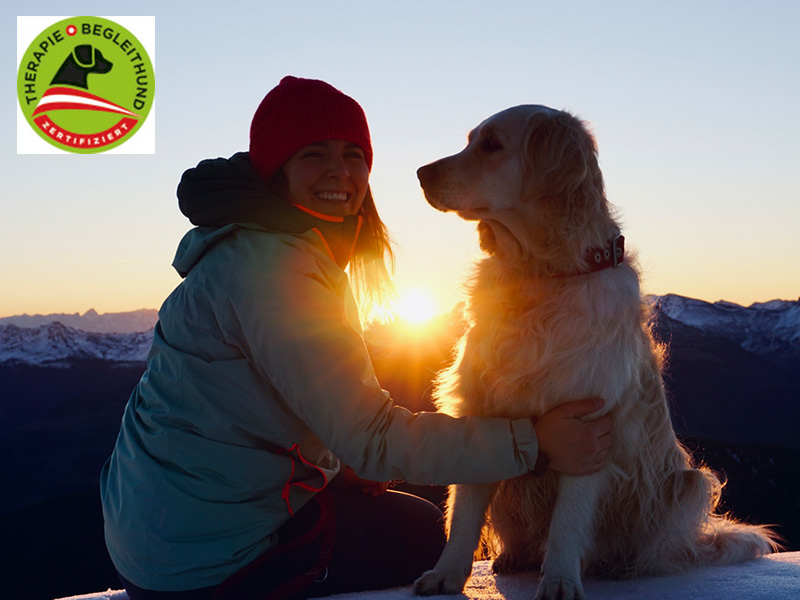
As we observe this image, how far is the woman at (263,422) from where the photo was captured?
76.8 inches

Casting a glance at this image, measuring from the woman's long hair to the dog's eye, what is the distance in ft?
1.91

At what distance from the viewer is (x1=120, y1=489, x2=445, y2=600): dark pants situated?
214 centimetres

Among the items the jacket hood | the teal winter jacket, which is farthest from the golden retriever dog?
the jacket hood

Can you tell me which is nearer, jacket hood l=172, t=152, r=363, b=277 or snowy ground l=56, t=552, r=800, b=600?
jacket hood l=172, t=152, r=363, b=277

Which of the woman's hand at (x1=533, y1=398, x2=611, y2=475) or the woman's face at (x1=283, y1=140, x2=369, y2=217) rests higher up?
the woman's face at (x1=283, y1=140, x2=369, y2=217)

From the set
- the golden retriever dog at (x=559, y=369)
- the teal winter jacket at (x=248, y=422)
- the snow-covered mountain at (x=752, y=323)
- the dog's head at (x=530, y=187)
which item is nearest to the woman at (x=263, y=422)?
the teal winter jacket at (x=248, y=422)

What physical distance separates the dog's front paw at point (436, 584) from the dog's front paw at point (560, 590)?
305mm

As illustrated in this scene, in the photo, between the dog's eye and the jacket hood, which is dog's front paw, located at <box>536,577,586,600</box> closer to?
the jacket hood

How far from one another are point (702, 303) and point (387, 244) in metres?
27.2

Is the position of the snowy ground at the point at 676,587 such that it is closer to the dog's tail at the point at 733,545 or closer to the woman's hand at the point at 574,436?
the dog's tail at the point at 733,545

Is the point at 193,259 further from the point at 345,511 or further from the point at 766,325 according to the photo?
the point at 766,325

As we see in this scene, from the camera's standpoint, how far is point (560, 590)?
7.41 ft

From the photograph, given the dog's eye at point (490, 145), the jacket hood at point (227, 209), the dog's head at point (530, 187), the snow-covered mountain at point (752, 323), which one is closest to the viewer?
the jacket hood at point (227, 209)

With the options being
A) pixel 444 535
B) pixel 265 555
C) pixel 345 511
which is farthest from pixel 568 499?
pixel 265 555
